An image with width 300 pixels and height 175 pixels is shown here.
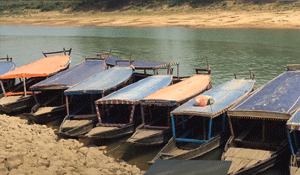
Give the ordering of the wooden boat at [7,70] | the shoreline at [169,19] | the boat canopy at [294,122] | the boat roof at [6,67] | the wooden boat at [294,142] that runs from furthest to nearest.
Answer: the shoreline at [169,19]
the boat roof at [6,67]
the wooden boat at [7,70]
the boat canopy at [294,122]
the wooden boat at [294,142]

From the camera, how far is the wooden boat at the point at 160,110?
15.9 m

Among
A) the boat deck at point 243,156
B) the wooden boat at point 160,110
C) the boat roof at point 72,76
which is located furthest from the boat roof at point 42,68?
the boat deck at point 243,156

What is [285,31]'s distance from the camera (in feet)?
163

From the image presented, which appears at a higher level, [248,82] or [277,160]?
[248,82]

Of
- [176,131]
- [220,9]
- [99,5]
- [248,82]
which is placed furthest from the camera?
[99,5]

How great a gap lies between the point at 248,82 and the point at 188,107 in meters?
4.63

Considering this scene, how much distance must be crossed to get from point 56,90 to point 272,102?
11.2 meters

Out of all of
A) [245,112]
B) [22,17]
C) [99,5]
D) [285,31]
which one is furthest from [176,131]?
[22,17]

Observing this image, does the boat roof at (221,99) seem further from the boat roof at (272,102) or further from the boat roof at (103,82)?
the boat roof at (103,82)

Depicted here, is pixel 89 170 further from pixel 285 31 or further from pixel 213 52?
pixel 285 31

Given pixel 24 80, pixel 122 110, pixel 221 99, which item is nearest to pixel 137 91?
pixel 122 110

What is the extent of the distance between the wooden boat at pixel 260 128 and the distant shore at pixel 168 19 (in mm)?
36652

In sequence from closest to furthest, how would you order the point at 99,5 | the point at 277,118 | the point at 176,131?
the point at 277,118 → the point at 176,131 → the point at 99,5

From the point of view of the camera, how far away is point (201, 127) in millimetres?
17031
